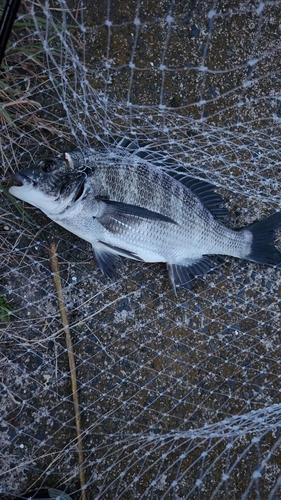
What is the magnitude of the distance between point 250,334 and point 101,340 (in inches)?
29.8

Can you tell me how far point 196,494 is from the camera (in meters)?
2.11

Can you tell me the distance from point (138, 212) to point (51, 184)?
38 cm

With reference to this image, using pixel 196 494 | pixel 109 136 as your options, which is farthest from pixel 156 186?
pixel 196 494

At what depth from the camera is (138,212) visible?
74.7 inches

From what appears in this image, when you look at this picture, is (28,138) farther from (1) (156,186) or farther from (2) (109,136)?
(1) (156,186)

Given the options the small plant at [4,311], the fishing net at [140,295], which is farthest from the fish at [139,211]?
the small plant at [4,311]

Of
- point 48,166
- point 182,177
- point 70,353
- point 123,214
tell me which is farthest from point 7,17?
point 70,353

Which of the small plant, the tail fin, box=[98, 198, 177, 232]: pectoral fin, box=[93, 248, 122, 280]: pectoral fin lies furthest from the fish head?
the tail fin

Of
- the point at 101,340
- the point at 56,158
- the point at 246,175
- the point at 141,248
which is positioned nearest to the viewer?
the point at 56,158

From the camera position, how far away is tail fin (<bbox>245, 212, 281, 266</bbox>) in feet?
6.93

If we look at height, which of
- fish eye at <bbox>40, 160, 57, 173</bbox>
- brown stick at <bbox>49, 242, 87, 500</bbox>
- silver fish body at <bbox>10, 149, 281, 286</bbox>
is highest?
fish eye at <bbox>40, 160, 57, 173</bbox>

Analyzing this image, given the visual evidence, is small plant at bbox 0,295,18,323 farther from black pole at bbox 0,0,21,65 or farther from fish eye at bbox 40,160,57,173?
black pole at bbox 0,0,21,65

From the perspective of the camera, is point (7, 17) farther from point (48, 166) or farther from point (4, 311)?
point (4, 311)

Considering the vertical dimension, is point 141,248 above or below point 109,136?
below
